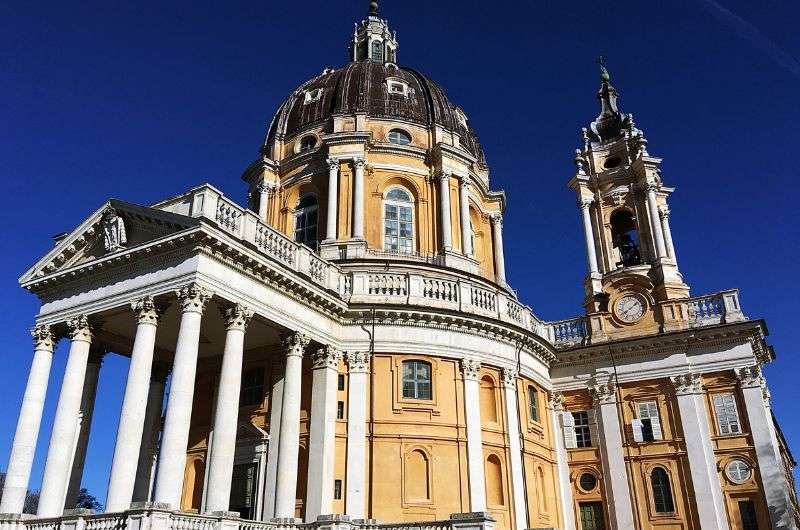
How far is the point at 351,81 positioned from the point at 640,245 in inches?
592

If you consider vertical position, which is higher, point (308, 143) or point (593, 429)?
point (308, 143)

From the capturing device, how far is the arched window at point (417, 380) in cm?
2172

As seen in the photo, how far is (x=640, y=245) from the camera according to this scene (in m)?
29.9

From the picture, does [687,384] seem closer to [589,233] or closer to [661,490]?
[661,490]

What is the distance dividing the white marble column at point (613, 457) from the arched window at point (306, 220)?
1285 centimetres

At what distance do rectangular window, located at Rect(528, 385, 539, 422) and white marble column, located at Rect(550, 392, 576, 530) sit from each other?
1.69 meters

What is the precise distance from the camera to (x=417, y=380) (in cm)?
2192

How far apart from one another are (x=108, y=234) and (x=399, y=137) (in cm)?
1461

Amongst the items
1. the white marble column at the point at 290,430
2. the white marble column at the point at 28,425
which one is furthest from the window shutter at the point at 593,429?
the white marble column at the point at 28,425

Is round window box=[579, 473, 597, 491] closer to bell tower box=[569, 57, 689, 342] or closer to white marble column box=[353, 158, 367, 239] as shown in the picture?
bell tower box=[569, 57, 689, 342]

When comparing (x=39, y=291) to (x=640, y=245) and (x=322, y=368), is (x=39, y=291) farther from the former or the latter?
(x=640, y=245)

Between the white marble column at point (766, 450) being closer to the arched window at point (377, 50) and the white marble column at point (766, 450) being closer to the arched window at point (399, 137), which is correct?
the arched window at point (399, 137)

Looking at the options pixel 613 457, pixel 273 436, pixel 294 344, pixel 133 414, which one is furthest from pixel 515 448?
pixel 133 414

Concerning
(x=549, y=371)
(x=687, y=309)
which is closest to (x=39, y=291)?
(x=549, y=371)
